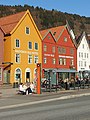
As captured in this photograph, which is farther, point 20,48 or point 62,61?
point 62,61

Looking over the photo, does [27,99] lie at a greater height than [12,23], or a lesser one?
lesser

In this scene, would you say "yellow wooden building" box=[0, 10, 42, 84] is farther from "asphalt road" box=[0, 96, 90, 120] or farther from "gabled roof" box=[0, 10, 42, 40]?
"asphalt road" box=[0, 96, 90, 120]

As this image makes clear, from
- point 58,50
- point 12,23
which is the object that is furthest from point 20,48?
point 58,50

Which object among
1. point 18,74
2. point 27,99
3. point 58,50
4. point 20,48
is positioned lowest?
point 27,99

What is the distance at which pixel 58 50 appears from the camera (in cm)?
6875

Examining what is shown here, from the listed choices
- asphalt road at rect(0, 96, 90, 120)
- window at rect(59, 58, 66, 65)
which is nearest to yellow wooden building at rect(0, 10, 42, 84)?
window at rect(59, 58, 66, 65)

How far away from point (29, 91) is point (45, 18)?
141970 millimetres

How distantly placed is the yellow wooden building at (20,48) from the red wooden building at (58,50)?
2758 mm

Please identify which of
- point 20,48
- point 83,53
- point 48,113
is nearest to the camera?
point 48,113

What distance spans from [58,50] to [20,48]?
13.4m

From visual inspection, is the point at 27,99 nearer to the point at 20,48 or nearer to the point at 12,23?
the point at 20,48

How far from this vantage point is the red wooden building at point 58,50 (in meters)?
65.2

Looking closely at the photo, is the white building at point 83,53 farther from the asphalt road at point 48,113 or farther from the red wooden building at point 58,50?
the asphalt road at point 48,113

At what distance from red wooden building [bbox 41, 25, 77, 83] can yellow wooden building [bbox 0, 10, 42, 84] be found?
2758mm
